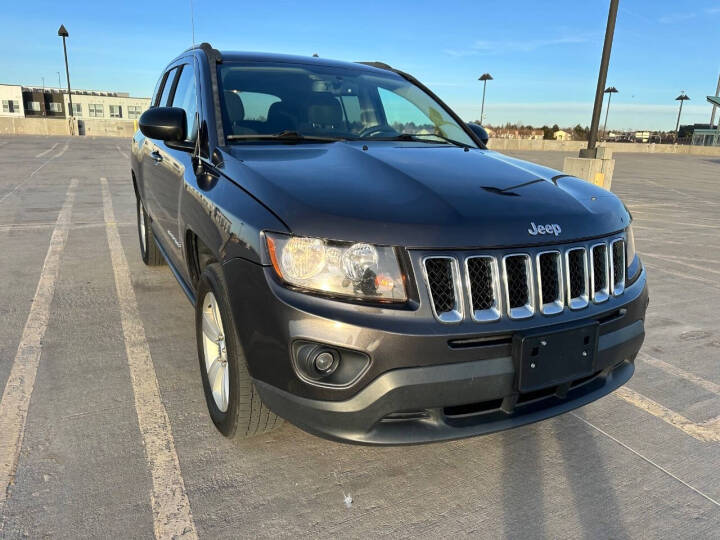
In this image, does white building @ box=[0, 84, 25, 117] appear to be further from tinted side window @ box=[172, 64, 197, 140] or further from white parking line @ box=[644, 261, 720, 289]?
white parking line @ box=[644, 261, 720, 289]

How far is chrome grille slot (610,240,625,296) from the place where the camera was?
235cm

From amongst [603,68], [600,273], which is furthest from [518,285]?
[603,68]

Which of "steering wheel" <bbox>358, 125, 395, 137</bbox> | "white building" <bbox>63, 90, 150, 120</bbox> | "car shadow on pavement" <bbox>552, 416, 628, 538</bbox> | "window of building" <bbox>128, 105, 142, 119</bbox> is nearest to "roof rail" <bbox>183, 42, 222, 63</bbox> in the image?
"steering wheel" <bbox>358, 125, 395, 137</bbox>

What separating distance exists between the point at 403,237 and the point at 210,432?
1421mm

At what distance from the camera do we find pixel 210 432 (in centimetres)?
257

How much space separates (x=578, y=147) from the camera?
48.8 metres

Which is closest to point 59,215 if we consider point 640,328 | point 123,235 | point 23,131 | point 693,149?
point 123,235

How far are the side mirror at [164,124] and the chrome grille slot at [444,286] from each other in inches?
70.4

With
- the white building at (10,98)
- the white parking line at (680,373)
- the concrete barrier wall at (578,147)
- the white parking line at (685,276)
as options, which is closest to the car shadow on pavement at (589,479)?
the white parking line at (680,373)

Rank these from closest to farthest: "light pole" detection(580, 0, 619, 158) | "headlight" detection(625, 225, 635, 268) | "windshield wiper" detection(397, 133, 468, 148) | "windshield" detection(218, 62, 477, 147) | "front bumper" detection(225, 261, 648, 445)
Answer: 1. "front bumper" detection(225, 261, 648, 445)
2. "headlight" detection(625, 225, 635, 268)
3. "windshield" detection(218, 62, 477, 147)
4. "windshield wiper" detection(397, 133, 468, 148)
5. "light pole" detection(580, 0, 619, 158)

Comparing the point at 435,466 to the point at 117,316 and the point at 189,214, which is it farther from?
the point at 117,316

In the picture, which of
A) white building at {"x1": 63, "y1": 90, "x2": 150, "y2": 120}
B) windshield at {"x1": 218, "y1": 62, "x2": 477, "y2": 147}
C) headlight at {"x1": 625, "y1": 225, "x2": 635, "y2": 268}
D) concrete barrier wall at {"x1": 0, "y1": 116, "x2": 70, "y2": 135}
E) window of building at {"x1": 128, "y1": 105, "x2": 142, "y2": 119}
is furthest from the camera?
window of building at {"x1": 128, "y1": 105, "x2": 142, "y2": 119}

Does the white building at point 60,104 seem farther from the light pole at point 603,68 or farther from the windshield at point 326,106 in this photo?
the windshield at point 326,106

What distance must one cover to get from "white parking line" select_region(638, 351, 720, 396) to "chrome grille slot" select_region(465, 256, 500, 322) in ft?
6.82
